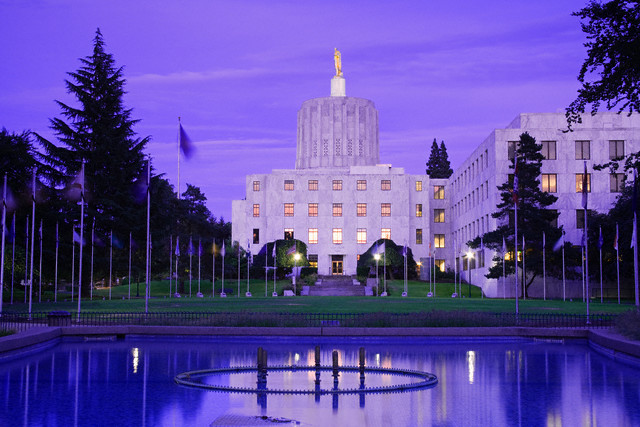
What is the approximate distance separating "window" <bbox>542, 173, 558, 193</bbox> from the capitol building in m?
5.36

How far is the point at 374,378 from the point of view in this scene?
786 inches

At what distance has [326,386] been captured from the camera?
18.4 m

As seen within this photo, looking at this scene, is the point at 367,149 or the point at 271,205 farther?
the point at 367,149

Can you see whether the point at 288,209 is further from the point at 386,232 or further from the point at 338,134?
the point at 338,134

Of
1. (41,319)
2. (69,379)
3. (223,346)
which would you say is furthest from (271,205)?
(69,379)

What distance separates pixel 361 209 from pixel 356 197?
1.72 meters

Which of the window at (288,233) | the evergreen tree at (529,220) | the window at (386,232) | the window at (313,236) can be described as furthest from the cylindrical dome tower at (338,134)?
the evergreen tree at (529,220)

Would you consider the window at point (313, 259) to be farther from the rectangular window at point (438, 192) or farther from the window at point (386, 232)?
the rectangular window at point (438, 192)

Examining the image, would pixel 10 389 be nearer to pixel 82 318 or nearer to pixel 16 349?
pixel 16 349

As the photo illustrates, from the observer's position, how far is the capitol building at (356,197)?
3354 inches

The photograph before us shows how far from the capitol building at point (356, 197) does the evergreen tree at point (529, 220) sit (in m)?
9.51

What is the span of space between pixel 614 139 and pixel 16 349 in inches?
2538

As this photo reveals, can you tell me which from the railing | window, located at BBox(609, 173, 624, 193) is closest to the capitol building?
window, located at BBox(609, 173, 624, 193)

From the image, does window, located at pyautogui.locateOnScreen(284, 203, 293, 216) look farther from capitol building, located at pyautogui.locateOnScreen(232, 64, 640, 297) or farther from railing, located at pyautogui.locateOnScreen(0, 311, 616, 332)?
railing, located at pyautogui.locateOnScreen(0, 311, 616, 332)
